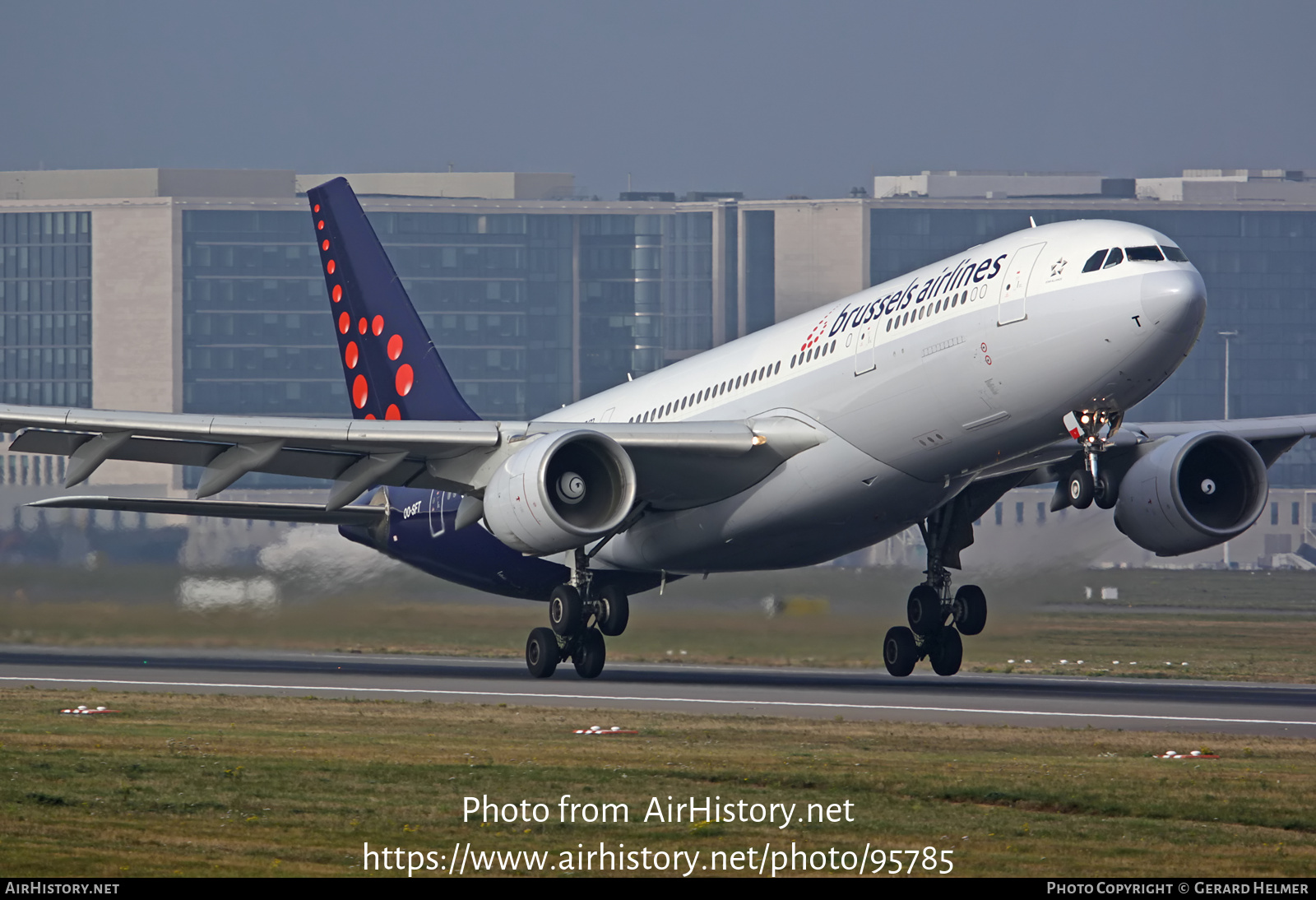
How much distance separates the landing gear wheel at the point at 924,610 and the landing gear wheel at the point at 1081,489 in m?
6.47

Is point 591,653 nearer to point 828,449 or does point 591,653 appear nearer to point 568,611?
point 568,611

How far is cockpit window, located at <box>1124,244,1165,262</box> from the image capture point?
82.1 ft

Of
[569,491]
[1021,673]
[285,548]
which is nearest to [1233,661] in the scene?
[1021,673]

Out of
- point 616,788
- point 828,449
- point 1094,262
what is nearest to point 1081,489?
point 1094,262

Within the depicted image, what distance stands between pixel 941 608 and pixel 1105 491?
6.39 m

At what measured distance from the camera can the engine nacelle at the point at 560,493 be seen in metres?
27.8

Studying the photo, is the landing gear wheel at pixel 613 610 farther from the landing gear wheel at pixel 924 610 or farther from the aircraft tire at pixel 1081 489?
the aircraft tire at pixel 1081 489

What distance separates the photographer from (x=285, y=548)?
38.6 meters

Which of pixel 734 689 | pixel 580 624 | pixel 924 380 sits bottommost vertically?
pixel 734 689

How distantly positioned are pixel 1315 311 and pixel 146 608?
5513 inches

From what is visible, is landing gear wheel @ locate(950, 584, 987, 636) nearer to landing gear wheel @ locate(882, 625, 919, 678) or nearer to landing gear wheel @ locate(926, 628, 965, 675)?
landing gear wheel @ locate(926, 628, 965, 675)

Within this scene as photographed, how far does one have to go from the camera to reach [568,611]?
3122cm

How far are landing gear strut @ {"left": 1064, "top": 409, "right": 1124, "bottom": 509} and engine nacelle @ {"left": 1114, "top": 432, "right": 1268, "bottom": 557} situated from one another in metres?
3.88

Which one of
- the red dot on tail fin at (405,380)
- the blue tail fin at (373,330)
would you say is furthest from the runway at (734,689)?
the red dot on tail fin at (405,380)
